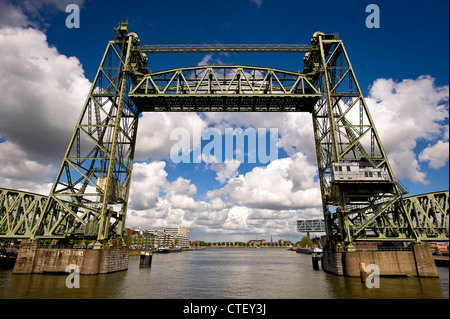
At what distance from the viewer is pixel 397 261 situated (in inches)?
979

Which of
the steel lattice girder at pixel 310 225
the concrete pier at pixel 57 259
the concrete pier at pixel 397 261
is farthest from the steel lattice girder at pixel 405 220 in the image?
the steel lattice girder at pixel 310 225

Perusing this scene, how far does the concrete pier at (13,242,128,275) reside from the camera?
25.7 metres

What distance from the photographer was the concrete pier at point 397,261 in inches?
961

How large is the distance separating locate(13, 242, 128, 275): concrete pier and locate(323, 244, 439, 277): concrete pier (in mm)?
23629

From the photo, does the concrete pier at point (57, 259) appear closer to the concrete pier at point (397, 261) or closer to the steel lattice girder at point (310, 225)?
the concrete pier at point (397, 261)

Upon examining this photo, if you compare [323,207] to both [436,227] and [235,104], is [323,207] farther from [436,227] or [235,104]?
[235,104]

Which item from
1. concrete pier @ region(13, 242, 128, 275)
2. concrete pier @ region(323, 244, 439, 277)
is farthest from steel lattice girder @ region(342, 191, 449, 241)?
concrete pier @ region(13, 242, 128, 275)

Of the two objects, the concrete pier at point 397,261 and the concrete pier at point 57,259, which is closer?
the concrete pier at point 397,261

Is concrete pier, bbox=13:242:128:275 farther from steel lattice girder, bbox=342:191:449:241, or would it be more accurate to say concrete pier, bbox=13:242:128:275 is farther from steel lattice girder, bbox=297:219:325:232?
steel lattice girder, bbox=297:219:325:232

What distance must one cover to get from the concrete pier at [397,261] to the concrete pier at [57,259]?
77.5ft
